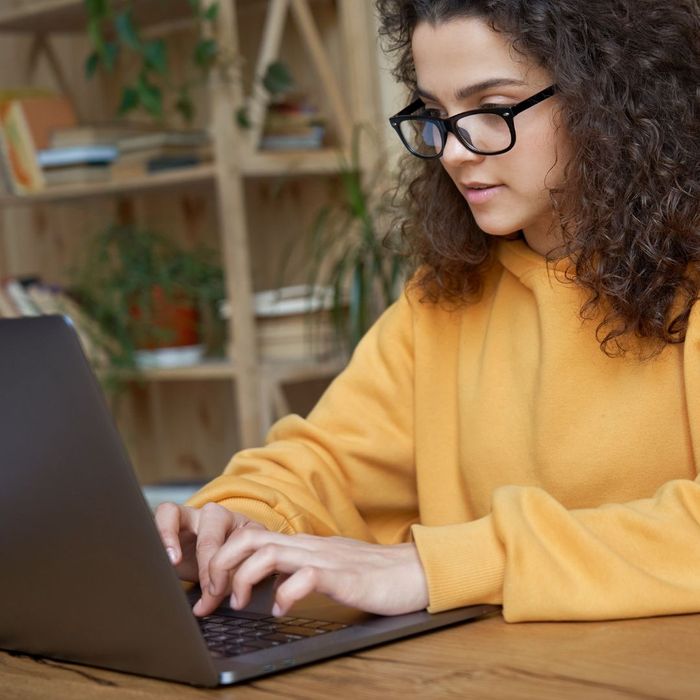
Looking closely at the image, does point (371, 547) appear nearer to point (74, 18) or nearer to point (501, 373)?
point (501, 373)

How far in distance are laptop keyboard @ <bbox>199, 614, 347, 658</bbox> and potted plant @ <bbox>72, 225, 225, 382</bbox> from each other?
6.79 ft

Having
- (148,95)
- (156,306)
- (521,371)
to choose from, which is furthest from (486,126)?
(156,306)

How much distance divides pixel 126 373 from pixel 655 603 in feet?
7.58

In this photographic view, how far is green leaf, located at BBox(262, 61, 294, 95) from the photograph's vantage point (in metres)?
2.89

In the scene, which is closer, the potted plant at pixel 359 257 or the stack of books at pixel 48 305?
the potted plant at pixel 359 257

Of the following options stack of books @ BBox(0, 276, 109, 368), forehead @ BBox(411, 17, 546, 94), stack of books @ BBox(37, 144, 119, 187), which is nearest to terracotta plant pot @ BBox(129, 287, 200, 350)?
stack of books @ BBox(0, 276, 109, 368)

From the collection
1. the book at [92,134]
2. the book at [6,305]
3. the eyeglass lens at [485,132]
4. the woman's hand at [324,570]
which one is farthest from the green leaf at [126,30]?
the woman's hand at [324,570]

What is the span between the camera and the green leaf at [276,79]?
289 cm

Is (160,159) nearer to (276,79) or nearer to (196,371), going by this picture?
(276,79)

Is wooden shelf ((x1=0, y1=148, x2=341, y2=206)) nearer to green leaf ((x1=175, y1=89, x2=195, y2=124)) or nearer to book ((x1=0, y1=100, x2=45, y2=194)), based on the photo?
book ((x1=0, y1=100, x2=45, y2=194))

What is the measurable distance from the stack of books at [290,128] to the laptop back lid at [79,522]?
2.10 meters

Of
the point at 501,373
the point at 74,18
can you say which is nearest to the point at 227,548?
the point at 501,373

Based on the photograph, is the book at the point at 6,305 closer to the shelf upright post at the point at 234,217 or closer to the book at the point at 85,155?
the book at the point at 85,155

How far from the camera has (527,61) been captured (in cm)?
129
